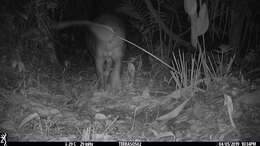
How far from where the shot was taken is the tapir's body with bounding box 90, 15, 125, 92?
3750mm

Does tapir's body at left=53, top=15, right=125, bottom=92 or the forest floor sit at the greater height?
tapir's body at left=53, top=15, right=125, bottom=92

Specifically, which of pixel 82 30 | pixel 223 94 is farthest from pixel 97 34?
pixel 223 94

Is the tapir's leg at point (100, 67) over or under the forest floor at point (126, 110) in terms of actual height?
over

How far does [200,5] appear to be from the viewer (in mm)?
3676

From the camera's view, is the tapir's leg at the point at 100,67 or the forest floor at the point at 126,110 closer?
the forest floor at the point at 126,110

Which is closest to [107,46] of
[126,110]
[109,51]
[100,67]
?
[109,51]

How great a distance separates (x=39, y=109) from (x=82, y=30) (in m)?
0.65

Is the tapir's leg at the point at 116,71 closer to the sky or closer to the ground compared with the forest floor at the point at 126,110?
closer to the sky

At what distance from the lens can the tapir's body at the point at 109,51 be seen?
375 centimetres

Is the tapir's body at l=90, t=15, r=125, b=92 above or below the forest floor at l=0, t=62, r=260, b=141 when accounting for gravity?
above

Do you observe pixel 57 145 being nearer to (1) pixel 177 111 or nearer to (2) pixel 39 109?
(2) pixel 39 109

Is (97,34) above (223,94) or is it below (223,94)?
above

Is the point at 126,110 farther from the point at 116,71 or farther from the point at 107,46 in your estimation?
the point at 107,46

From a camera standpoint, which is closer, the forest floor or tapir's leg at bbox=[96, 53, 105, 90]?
the forest floor
